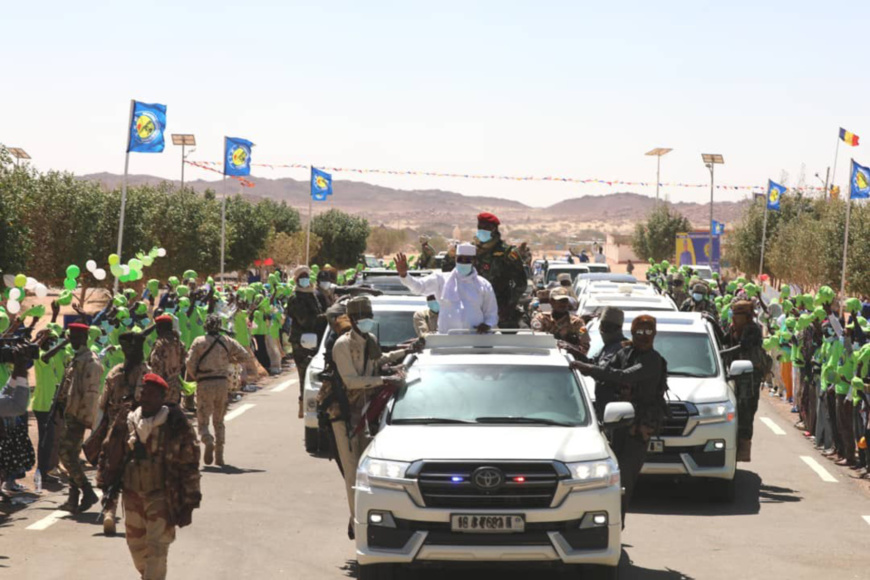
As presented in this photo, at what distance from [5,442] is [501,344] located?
5.18 metres

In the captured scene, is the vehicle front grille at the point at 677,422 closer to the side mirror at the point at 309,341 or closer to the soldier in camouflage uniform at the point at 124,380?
the side mirror at the point at 309,341

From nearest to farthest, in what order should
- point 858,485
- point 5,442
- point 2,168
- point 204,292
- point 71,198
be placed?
point 5,442, point 858,485, point 204,292, point 2,168, point 71,198

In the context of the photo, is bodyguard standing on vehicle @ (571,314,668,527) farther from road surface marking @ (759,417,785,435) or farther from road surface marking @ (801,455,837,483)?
road surface marking @ (759,417,785,435)

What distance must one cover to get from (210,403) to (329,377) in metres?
5.10

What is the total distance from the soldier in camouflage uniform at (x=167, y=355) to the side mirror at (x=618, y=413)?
5388 mm

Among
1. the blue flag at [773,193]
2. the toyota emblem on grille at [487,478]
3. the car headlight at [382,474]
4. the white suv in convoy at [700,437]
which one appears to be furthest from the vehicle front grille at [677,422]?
the blue flag at [773,193]

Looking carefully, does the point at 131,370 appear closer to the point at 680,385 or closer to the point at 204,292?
the point at 680,385

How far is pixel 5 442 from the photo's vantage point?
13.0m

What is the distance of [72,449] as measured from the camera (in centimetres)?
1265

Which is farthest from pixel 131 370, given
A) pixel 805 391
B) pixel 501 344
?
pixel 805 391

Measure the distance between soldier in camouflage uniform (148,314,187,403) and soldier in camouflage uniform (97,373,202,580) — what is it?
4957mm

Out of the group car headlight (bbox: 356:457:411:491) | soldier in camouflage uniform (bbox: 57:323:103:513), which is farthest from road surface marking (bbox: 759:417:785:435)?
car headlight (bbox: 356:457:411:491)

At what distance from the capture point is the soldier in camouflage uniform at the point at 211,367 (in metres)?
15.4

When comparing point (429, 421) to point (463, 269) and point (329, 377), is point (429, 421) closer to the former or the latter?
point (329, 377)
